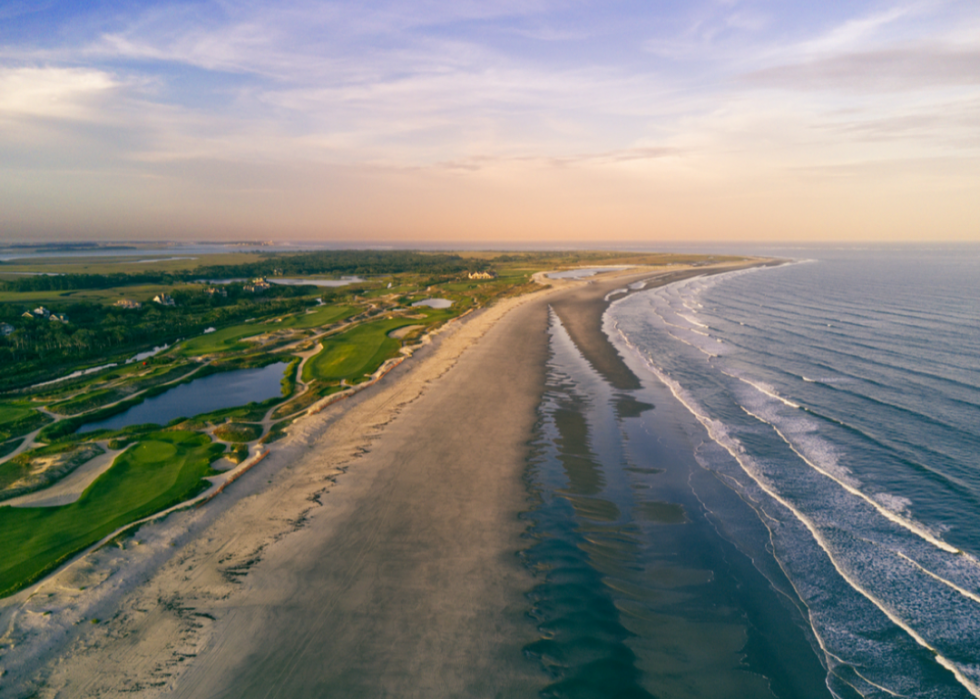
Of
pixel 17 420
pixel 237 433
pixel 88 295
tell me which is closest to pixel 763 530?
pixel 237 433

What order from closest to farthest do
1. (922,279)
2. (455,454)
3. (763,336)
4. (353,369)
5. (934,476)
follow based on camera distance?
(934,476) < (455,454) < (353,369) < (763,336) < (922,279)

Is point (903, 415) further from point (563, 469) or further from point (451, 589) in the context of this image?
point (451, 589)

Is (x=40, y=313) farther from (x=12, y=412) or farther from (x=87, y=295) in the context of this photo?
(x=12, y=412)

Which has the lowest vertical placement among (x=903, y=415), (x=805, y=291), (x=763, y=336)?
(x=903, y=415)

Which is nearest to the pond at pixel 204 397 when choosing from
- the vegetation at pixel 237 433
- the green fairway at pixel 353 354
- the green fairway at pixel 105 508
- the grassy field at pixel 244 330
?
the green fairway at pixel 353 354

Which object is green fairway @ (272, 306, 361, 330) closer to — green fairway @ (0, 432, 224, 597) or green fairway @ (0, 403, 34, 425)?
green fairway @ (0, 403, 34, 425)

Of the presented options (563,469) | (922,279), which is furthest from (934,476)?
(922,279)

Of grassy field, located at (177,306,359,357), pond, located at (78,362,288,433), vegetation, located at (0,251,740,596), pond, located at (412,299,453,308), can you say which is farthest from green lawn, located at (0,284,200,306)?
pond, located at (412,299,453,308)
